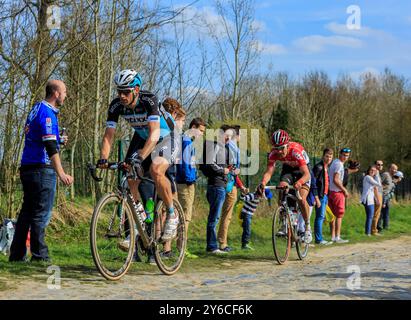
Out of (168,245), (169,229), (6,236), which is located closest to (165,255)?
(168,245)

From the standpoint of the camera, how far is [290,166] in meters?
11.0

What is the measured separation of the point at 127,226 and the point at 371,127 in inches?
2084

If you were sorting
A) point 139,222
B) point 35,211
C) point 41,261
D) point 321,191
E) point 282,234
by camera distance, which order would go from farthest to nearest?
point 321,191
point 282,234
point 41,261
point 35,211
point 139,222

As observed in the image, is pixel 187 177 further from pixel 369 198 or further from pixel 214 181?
pixel 369 198

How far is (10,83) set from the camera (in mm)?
10531

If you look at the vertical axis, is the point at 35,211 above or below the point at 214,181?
below

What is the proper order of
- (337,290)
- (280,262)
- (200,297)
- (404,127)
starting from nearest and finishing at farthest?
(200,297)
(337,290)
(280,262)
(404,127)

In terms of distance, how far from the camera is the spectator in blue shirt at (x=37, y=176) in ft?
26.0

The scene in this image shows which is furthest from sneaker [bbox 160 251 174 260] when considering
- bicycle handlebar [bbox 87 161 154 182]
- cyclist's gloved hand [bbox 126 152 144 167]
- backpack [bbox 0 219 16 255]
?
backpack [bbox 0 219 16 255]

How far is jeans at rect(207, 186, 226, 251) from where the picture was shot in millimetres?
11039

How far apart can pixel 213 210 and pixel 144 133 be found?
3610 millimetres
